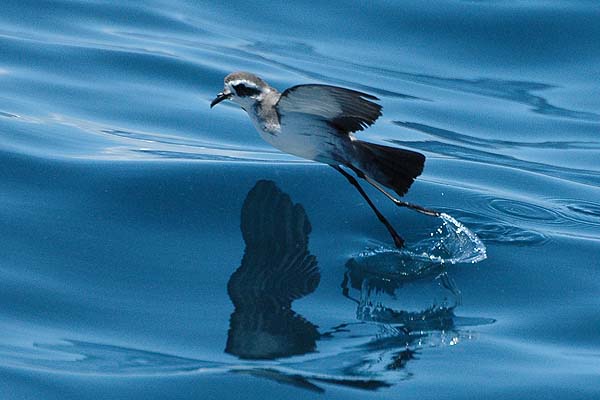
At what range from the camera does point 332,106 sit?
5.50 meters

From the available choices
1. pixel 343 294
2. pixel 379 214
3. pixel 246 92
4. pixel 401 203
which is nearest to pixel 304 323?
pixel 343 294

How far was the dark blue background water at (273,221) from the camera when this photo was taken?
14.8 ft

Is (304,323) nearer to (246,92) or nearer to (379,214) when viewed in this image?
(379,214)

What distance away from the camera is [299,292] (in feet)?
17.5

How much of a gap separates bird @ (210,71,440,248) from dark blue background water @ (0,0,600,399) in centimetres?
38

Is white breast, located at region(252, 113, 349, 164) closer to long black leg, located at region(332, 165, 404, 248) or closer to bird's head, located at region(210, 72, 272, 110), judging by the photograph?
bird's head, located at region(210, 72, 272, 110)

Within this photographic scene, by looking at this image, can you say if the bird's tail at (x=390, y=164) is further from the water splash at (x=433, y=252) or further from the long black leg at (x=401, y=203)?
the water splash at (x=433, y=252)

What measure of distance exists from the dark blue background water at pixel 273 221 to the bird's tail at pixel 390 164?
345 mm

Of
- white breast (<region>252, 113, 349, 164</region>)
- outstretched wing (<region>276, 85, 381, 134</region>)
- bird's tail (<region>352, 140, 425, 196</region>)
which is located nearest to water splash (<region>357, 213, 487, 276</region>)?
bird's tail (<region>352, 140, 425, 196</region>)

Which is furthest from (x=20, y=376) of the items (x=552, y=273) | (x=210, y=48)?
(x=210, y=48)

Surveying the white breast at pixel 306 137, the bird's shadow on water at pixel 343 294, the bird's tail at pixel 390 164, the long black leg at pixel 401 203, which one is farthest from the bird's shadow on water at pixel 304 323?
the white breast at pixel 306 137

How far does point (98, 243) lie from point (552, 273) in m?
2.36

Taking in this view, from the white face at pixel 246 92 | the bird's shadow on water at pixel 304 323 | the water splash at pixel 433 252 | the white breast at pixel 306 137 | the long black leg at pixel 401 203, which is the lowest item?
the bird's shadow on water at pixel 304 323

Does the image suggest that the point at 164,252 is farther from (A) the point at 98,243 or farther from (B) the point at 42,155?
(B) the point at 42,155
